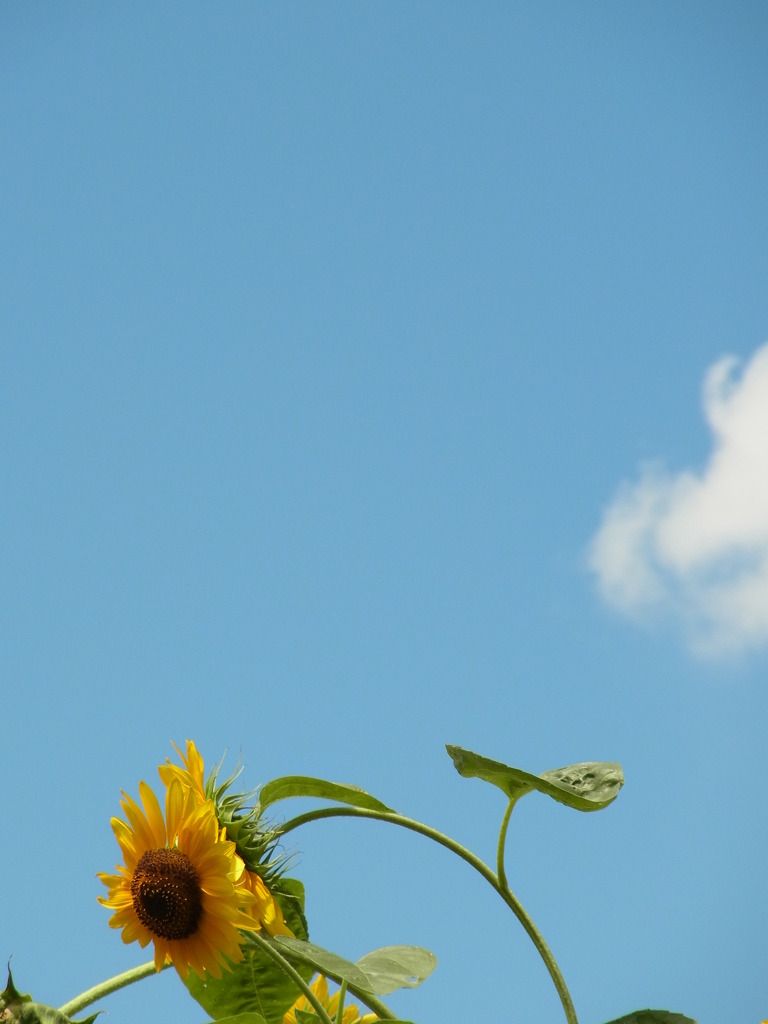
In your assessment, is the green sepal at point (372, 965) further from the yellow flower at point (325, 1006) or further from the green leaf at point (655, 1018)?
the green leaf at point (655, 1018)

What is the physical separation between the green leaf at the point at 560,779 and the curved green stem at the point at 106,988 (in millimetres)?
428

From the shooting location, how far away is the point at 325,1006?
1446 millimetres

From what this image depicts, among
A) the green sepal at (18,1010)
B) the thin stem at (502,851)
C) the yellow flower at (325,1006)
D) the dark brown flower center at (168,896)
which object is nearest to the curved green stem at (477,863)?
the thin stem at (502,851)

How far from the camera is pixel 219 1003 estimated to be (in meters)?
1.37

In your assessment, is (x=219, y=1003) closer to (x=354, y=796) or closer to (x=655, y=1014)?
(x=354, y=796)

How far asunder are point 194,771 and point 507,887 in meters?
0.42

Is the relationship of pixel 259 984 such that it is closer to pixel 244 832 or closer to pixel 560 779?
pixel 244 832

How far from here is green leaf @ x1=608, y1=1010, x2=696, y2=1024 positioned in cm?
131

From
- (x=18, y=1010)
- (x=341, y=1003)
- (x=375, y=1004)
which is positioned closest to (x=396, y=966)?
(x=375, y=1004)

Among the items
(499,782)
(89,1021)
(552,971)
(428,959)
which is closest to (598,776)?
(499,782)

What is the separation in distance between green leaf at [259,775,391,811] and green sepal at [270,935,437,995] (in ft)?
0.58

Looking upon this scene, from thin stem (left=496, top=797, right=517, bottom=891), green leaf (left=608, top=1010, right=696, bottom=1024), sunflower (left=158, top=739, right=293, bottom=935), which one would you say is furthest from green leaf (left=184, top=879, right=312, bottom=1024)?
green leaf (left=608, top=1010, right=696, bottom=1024)

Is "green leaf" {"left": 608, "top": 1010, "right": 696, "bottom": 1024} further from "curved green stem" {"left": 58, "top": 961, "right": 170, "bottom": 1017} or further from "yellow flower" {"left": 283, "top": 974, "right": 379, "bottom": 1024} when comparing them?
"curved green stem" {"left": 58, "top": 961, "right": 170, "bottom": 1017}

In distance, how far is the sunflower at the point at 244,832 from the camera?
131 centimetres
